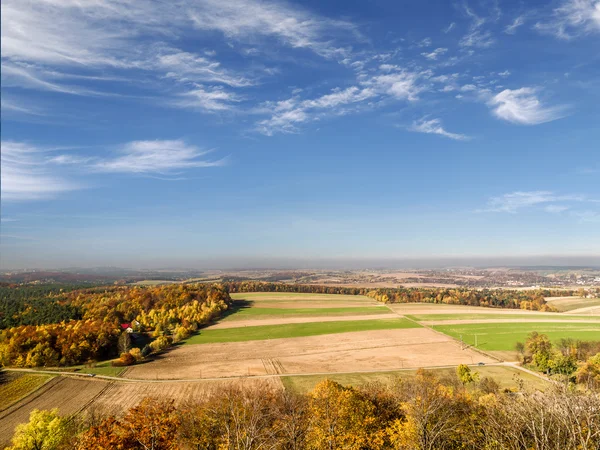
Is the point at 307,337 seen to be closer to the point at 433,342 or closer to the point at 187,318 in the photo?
the point at 433,342

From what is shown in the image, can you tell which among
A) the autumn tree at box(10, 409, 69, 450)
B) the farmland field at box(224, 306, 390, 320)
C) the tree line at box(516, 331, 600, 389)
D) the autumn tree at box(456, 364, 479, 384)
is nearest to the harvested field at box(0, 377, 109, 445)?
the autumn tree at box(10, 409, 69, 450)

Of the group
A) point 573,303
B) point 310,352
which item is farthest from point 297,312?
point 573,303

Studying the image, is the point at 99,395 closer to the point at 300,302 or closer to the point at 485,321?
the point at 300,302

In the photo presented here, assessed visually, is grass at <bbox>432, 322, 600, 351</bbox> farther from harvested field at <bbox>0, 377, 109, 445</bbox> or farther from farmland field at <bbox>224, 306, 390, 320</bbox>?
harvested field at <bbox>0, 377, 109, 445</bbox>

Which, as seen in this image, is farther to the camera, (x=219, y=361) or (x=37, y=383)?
(x=219, y=361)

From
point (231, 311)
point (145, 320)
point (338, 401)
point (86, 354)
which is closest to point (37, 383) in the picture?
point (86, 354)

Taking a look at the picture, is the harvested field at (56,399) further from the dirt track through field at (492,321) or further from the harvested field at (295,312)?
the dirt track through field at (492,321)

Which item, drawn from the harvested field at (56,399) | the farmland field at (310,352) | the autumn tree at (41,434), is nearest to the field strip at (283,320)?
the farmland field at (310,352)
